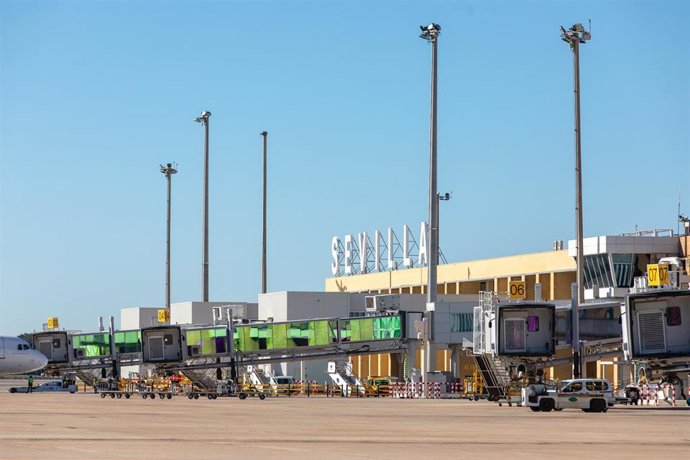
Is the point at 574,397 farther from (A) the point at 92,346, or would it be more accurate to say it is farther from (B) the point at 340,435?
(A) the point at 92,346

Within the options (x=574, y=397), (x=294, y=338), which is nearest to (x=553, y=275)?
(x=294, y=338)

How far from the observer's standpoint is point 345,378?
108 metres

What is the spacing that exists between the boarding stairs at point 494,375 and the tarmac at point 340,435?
1971 cm

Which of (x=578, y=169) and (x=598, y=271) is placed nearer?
(x=578, y=169)

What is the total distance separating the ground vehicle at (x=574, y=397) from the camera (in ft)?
207

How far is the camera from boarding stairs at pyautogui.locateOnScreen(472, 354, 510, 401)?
77.9 metres

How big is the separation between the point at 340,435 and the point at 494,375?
4023 cm

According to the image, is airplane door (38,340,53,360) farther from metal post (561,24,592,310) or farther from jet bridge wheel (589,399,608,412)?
jet bridge wheel (589,399,608,412)

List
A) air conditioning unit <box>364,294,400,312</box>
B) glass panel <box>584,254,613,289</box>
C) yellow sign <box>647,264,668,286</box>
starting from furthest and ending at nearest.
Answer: glass panel <box>584,254,613,289</box> < air conditioning unit <box>364,294,400,312</box> < yellow sign <box>647,264,668,286</box>

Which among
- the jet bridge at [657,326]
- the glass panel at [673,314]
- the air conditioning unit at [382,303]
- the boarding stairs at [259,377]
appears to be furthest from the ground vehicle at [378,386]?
the glass panel at [673,314]

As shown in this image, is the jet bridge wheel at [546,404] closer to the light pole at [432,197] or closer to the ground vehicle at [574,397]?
the ground vehicle at [574,397]

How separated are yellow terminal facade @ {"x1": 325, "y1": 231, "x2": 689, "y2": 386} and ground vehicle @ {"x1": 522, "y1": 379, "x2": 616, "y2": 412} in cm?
3308

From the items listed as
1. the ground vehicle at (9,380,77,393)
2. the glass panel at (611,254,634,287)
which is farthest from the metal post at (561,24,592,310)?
the ground vehicle at (9,380,77,393)

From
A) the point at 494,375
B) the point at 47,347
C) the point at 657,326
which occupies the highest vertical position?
the point at 657,326
